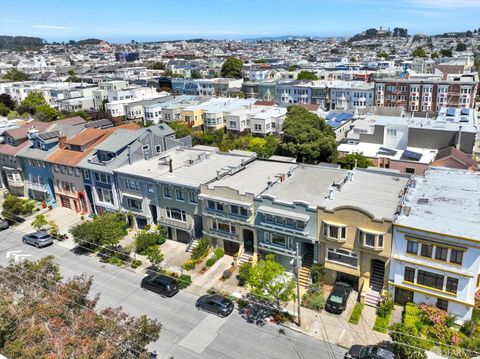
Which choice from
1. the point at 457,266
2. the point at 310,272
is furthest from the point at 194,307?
the point at 457,266

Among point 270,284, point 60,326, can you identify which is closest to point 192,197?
point 270,284

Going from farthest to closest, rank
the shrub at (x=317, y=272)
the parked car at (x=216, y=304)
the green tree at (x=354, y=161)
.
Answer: the green tree at (x=354, y=161) < the shrub at (x=317, y=272) < the parked car at (x=216, y=304)

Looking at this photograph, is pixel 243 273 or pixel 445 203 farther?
pixel 243 273

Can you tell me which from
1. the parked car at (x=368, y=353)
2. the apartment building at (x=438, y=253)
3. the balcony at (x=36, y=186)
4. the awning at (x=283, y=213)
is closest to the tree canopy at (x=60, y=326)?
the parked car at (x=368, y=353)

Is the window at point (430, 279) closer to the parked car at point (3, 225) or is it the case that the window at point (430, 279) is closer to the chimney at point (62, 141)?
the chimney at point (62, 141)

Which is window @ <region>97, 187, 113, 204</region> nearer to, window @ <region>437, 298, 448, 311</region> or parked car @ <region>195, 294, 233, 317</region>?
parked car @ <region>195, 294, 233, 317</region>

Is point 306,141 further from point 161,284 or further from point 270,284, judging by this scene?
point 161,284
